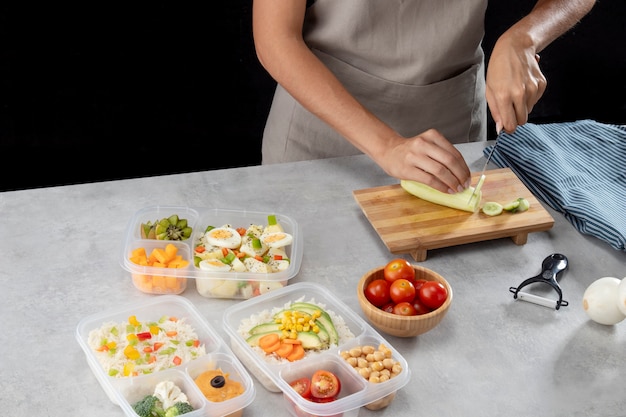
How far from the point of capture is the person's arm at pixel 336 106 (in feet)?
6.48

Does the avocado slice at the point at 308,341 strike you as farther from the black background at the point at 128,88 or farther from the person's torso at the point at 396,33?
the black background at the point at 128,88

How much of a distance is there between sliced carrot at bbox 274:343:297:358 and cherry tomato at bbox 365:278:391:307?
23cm

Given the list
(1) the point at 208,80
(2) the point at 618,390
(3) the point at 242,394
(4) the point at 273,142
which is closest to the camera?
(3) the point at 242,394

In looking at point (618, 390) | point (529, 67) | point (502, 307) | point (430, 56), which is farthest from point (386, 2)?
point (618, 390)

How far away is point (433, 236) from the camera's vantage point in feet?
6.16

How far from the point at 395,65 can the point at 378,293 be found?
35.2 inches

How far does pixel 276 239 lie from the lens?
5.95 feet

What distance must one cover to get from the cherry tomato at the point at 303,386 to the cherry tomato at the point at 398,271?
0.33m

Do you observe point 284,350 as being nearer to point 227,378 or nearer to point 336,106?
point 227,378

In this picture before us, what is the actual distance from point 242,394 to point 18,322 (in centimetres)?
54

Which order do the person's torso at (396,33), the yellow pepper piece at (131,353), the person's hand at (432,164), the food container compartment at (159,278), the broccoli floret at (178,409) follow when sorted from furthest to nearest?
the person's torso at (396,33), the person's hand at (432,164), the food container compartment at (159,278), the yellow pepper piece at (131,353), the broccoli floret at (178,409)

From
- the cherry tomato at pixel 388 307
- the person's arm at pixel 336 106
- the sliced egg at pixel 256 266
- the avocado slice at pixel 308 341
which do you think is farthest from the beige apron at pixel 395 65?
the avocado slice at pixel 308 341

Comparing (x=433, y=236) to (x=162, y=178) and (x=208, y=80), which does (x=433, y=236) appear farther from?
(x=208, y=80)

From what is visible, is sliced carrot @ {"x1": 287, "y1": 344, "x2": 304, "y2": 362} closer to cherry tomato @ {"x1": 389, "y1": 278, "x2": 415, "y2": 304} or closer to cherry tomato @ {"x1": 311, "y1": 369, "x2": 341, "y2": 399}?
cherry tomato @ {"x1": 311, "y1": 369, "x2": 341, "y2": 399}
